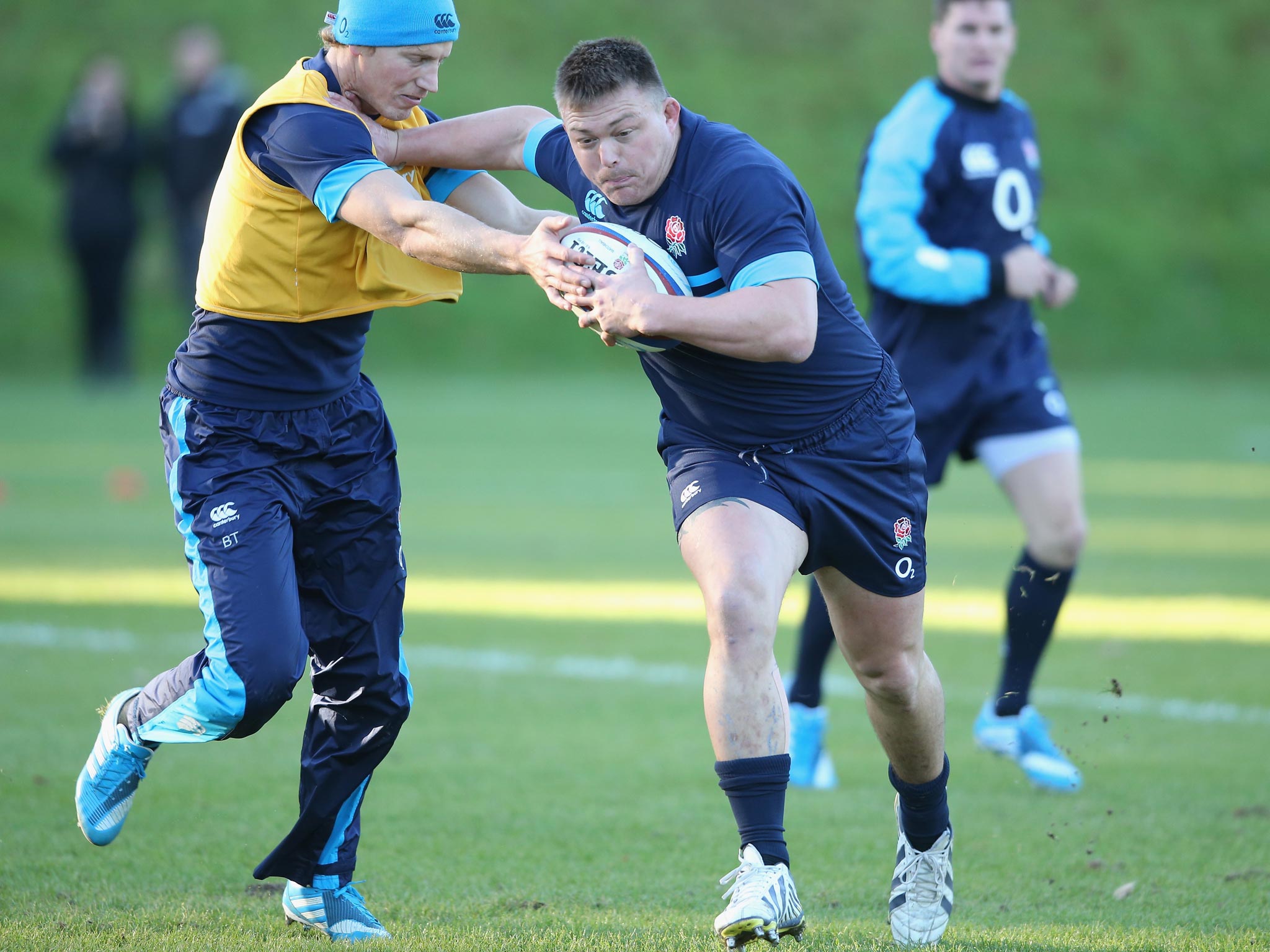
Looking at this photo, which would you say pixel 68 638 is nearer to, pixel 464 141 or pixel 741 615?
pixel 464 141

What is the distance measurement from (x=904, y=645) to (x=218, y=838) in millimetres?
2401

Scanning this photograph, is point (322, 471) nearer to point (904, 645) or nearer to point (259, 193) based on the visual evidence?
point (259, 193)

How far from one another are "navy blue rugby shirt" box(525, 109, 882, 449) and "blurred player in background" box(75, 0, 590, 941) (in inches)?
13.4

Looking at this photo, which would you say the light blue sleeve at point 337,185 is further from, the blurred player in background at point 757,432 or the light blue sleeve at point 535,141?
the light blue sleeve at point 535,141

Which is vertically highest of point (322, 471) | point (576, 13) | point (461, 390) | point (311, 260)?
point (576, 13)

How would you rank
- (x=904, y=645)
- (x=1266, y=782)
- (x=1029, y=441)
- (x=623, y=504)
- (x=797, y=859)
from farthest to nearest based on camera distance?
(x=623, y=504) → (x=1029, y=441) → (x=1266, y=782) → (x=797, y=859) → (x=904, y=645)

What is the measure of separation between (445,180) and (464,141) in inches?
9.5

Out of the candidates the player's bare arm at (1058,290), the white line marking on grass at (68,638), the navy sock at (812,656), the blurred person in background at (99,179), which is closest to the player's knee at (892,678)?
the navy sock at (812,656)

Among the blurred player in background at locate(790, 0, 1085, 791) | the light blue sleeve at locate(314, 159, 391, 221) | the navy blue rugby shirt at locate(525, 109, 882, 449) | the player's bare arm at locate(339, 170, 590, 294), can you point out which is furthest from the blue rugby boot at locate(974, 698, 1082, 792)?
the light blue sleeve at locate(314, 159, 391, 221)

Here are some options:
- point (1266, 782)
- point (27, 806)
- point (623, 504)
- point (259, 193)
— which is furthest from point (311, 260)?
point (623, 504)

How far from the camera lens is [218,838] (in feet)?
17.2

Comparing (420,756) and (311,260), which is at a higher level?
(311,260)

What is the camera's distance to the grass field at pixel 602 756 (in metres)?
4.56

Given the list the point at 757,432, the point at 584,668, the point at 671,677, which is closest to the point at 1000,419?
the point at 671,677
